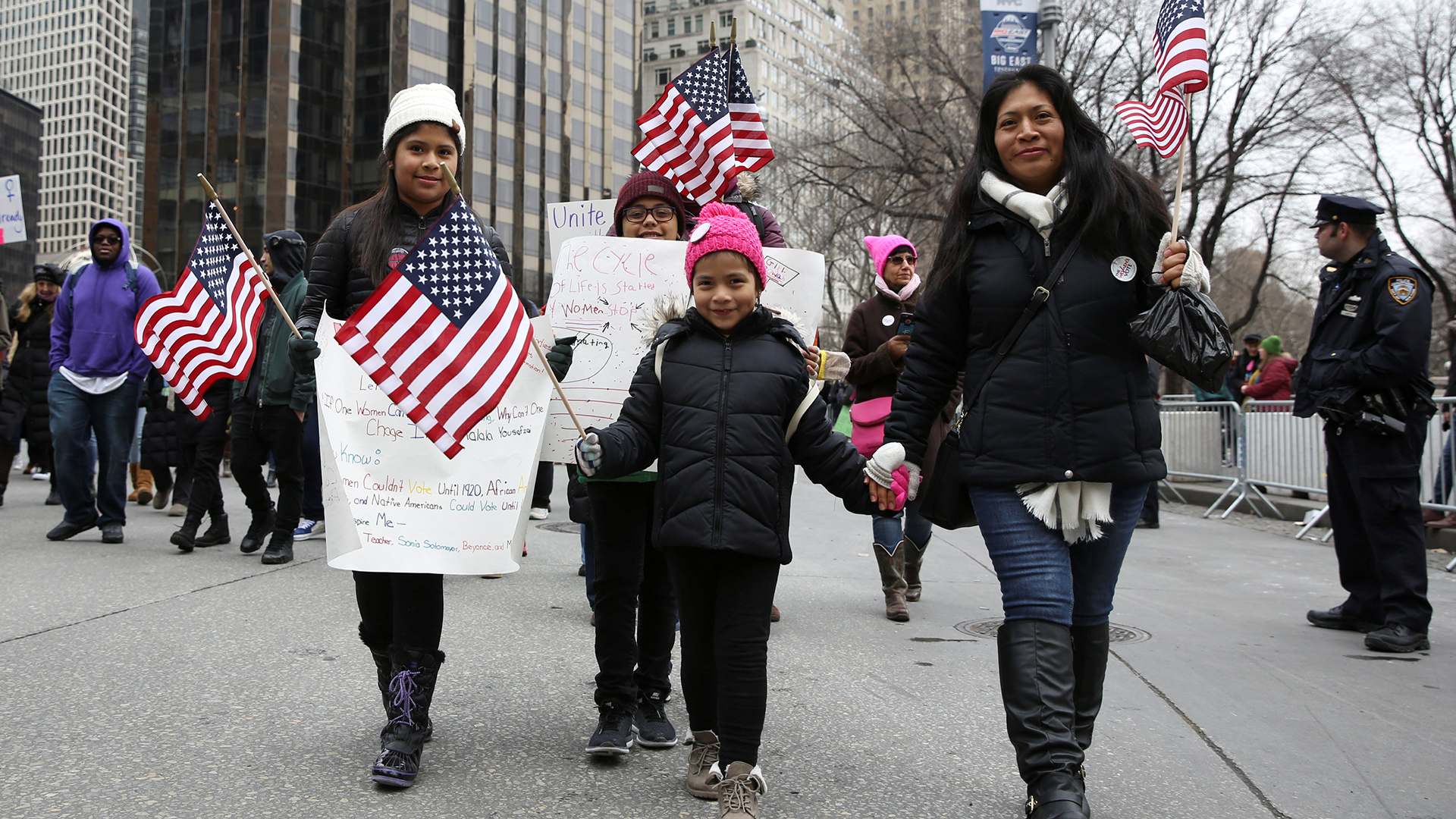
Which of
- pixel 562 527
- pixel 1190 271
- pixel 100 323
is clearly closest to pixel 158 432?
pixel 100 323

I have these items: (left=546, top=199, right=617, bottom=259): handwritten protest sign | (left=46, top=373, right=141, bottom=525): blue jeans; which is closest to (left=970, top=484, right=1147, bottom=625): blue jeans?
(left=546, top=199, right=617, bottom=259): handwritten protest sign

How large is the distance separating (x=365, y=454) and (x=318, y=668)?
4.59ft

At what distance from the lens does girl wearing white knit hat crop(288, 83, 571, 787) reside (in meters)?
3.26

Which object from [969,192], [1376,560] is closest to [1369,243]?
[1376,560]

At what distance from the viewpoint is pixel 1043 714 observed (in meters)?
2.79

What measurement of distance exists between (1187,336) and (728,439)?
1.24 meters

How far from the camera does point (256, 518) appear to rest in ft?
24.1

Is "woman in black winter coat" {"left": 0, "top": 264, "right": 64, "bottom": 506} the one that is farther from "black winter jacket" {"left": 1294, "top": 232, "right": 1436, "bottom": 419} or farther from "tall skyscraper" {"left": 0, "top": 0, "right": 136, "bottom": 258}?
"tall skyscraper" {"left": 0, "top": 0, "right": 136, "bottom": 258}

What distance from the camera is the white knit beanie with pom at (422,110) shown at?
11.2 feet

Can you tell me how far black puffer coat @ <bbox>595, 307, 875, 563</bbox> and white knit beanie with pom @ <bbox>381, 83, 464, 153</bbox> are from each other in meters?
1.03

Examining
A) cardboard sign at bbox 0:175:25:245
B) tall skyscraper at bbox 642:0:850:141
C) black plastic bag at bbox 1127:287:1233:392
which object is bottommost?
black plastic bag at bbox 1127:287:1233:392

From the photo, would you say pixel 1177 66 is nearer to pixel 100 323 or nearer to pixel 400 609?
pixel 400 609

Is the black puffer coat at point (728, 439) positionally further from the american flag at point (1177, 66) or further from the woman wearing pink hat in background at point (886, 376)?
the woman wearing pink hat in background at point (886, 376)

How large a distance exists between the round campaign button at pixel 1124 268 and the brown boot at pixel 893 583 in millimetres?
2976
